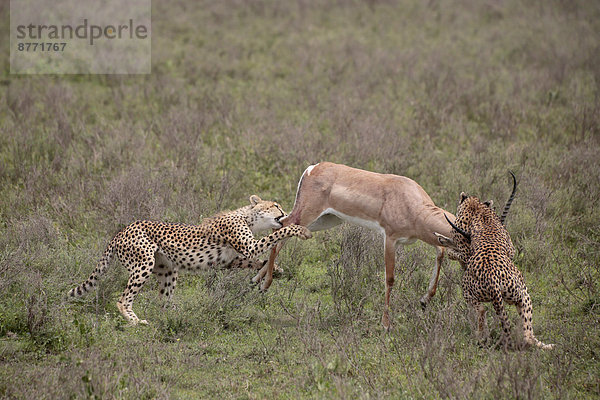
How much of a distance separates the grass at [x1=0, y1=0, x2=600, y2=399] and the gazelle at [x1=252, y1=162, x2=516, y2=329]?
0.34 meters

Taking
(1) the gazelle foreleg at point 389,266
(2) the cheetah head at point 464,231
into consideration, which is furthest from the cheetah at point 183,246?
(2) the cheetah head at point 464,231

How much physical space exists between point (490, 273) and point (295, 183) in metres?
4.91

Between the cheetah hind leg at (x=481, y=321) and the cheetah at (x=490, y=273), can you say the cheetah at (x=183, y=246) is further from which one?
the cheetah hind leg at (x=481, y=321)

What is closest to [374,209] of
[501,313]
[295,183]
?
[501,313]

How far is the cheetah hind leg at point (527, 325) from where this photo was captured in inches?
235

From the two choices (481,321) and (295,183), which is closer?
(481,321)

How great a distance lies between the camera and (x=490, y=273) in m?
5.97

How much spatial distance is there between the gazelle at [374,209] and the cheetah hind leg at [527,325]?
1010 millimetres

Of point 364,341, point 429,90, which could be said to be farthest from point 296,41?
point 364,341

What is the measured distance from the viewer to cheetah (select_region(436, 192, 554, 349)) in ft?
19.6

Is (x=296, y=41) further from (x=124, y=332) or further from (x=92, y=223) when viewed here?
(x=124, y=332)

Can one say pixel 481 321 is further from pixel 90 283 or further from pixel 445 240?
pixel 90 283

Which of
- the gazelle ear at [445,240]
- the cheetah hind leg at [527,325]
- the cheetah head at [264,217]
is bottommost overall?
the cheetah hind leg at [527,325]

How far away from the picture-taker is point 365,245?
8.18 m
